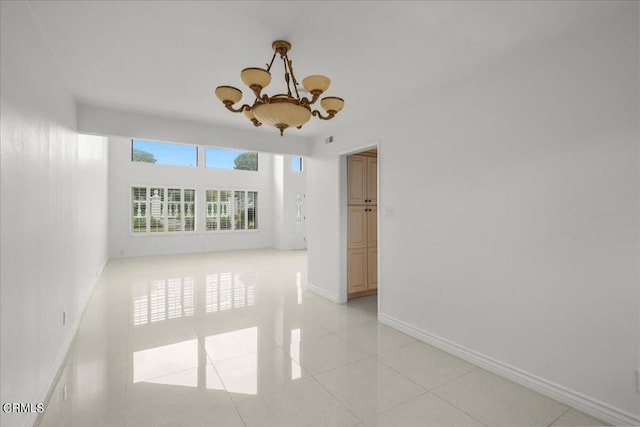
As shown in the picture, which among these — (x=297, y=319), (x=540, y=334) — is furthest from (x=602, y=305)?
(x=297, y=319)

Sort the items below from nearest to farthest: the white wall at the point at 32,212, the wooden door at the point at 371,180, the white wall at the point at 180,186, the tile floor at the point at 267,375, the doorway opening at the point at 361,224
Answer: the white wall at the point at 32,212 < the tile floor at the point at 267,375 < the doorway opening at the point at 361,224 < the wooden door at the point at 371,180 < the white wall at the point at 180,186

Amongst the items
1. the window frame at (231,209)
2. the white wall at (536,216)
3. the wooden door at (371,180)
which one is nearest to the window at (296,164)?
the window frame at (231,209)

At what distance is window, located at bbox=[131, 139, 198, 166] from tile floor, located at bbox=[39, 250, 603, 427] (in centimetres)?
575

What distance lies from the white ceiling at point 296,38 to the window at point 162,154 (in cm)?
652

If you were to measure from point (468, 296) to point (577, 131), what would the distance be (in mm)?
1580

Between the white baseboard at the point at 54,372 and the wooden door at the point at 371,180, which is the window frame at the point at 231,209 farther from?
the wooden door at the point at 371,180

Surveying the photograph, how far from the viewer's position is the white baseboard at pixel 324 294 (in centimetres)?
462

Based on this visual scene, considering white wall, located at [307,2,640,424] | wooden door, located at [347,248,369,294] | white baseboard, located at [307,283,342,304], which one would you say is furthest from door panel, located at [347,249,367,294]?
white wall, located at [307,2,640,424]

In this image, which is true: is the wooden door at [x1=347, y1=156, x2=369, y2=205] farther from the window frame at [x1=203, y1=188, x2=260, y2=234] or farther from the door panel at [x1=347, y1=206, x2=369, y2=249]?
the window frame at [x1=203, y1=188, x2=260, y2=234]

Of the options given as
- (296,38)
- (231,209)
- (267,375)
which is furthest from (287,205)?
(296,38)

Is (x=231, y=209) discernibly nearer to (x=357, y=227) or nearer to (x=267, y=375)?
(x=357, y=227)

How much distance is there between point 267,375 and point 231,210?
846cm

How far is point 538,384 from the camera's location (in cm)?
232

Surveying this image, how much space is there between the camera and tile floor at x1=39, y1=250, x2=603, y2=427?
6.71ft
